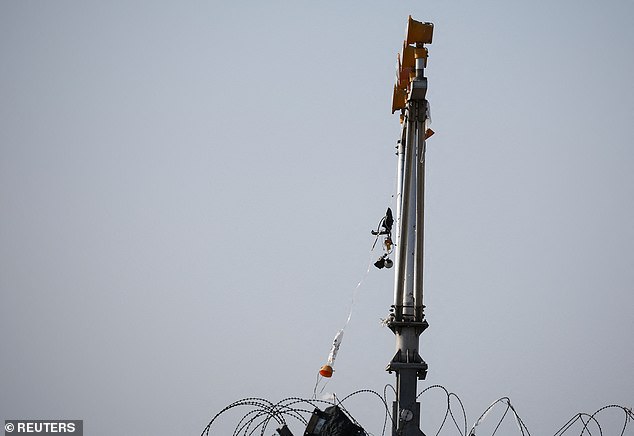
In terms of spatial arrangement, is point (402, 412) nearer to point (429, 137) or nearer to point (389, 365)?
point (389, 365)

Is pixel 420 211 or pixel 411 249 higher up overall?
pixel 420 211

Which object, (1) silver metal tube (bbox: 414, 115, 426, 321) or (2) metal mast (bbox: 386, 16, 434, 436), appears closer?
(2) metal mast (bbox: 386, 16, 434, 436)

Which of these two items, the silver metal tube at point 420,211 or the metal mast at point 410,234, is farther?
the silver metal tube at point 420,211

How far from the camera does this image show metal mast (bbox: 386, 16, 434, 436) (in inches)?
1117

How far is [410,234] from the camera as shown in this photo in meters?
30.3

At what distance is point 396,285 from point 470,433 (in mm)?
6304

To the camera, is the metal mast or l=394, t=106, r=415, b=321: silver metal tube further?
l=394, t=106, r=415, b=321: silver metal tube

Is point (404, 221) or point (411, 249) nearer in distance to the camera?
point (411, 249)

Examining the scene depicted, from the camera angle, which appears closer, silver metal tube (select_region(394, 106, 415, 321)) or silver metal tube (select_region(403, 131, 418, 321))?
silver metal tube (select_region(403, 131, 418, 321))

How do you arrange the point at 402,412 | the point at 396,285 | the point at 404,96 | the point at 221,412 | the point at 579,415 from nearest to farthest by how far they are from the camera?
the point at 221,412 < the point at 579,415 < the point at 402,412 < the point at 396,285 < the point at 404,96

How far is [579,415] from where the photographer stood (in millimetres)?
22484

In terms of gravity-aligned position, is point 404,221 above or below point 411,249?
above

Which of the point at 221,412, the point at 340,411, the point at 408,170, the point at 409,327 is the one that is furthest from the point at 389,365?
the point at 221,412

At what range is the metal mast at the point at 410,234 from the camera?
28.4 meters
